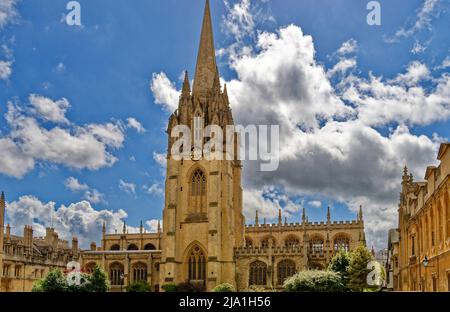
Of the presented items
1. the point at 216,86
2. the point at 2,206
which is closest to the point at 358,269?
the point at 216,86

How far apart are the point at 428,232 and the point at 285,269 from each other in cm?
3336

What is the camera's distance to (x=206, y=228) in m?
61.9

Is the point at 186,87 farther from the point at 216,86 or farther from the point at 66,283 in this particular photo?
the point at 66,283

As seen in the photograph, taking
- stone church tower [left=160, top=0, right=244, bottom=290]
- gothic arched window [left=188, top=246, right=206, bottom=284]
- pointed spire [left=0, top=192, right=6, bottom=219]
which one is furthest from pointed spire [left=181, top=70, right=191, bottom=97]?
pointed spire [left=0, top=192, right=6, bottom=219]

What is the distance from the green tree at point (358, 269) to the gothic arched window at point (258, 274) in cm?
1521

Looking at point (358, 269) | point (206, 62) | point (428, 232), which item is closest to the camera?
point (428, 232)

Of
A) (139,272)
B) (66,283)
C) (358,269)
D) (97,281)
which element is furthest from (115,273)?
(358,269)

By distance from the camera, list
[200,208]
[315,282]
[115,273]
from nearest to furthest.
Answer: [315,282] < [200,208] < [115,273]

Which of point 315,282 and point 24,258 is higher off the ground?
point 24,258

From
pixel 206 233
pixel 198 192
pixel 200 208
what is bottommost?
pixel 206 233

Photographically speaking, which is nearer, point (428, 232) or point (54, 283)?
point (428, 232)

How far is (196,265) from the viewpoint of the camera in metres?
61.8
